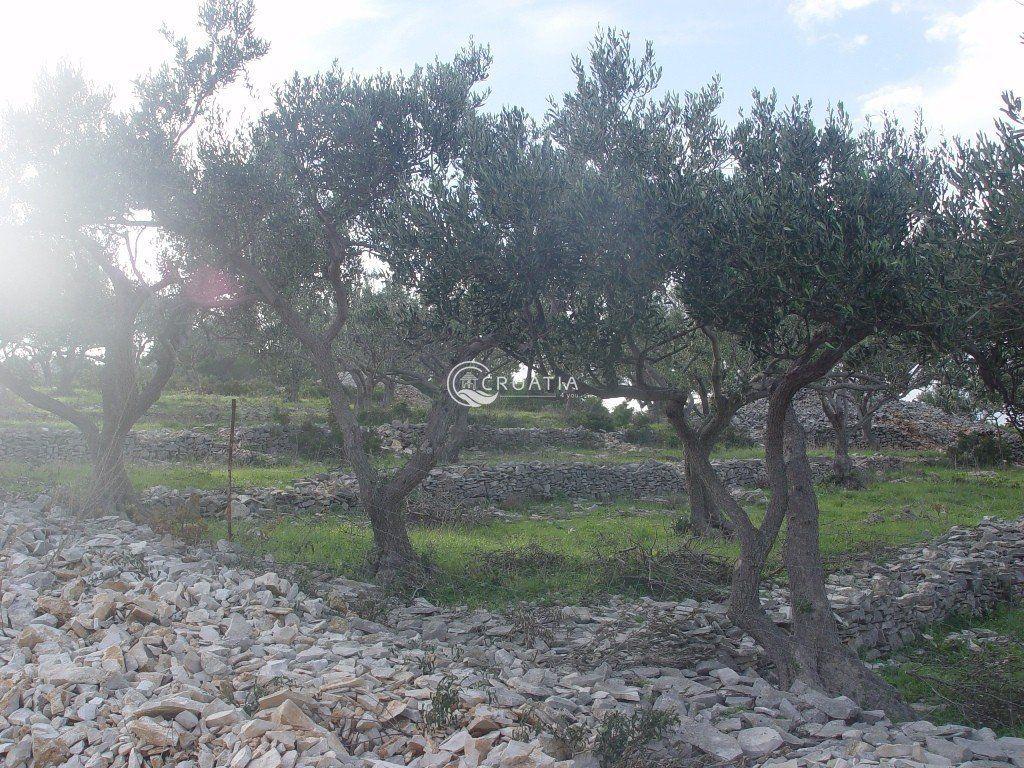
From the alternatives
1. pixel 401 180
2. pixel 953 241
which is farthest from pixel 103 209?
pixel 953 241

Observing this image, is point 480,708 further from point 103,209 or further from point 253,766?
point 103,209

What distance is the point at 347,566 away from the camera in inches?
496

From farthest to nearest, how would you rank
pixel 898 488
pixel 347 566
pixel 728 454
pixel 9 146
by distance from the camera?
pixel 728 454
pixel 898 488
pixel 9 146
pixel 347 566

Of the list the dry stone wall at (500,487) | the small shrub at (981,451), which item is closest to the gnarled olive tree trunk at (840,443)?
the dry stone wall at (500,487)

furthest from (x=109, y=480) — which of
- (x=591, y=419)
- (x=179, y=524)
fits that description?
(x=591, y=419)

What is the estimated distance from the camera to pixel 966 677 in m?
8.56

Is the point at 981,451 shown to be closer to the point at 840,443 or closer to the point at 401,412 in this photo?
the point at 840,443

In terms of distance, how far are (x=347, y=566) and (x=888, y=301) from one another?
892cm

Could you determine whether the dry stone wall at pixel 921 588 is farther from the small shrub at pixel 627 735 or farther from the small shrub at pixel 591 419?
the small shrub at pixel 591 419

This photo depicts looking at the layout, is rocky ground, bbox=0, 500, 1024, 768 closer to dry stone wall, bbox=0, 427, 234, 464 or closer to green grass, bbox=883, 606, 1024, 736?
green grass, bbox=883, 606, 1024, 736

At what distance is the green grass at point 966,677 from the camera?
788 cm

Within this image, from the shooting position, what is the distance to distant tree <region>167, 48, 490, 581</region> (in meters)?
12.5

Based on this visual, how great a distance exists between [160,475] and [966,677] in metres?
18.8

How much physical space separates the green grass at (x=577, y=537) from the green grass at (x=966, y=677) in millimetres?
3140
